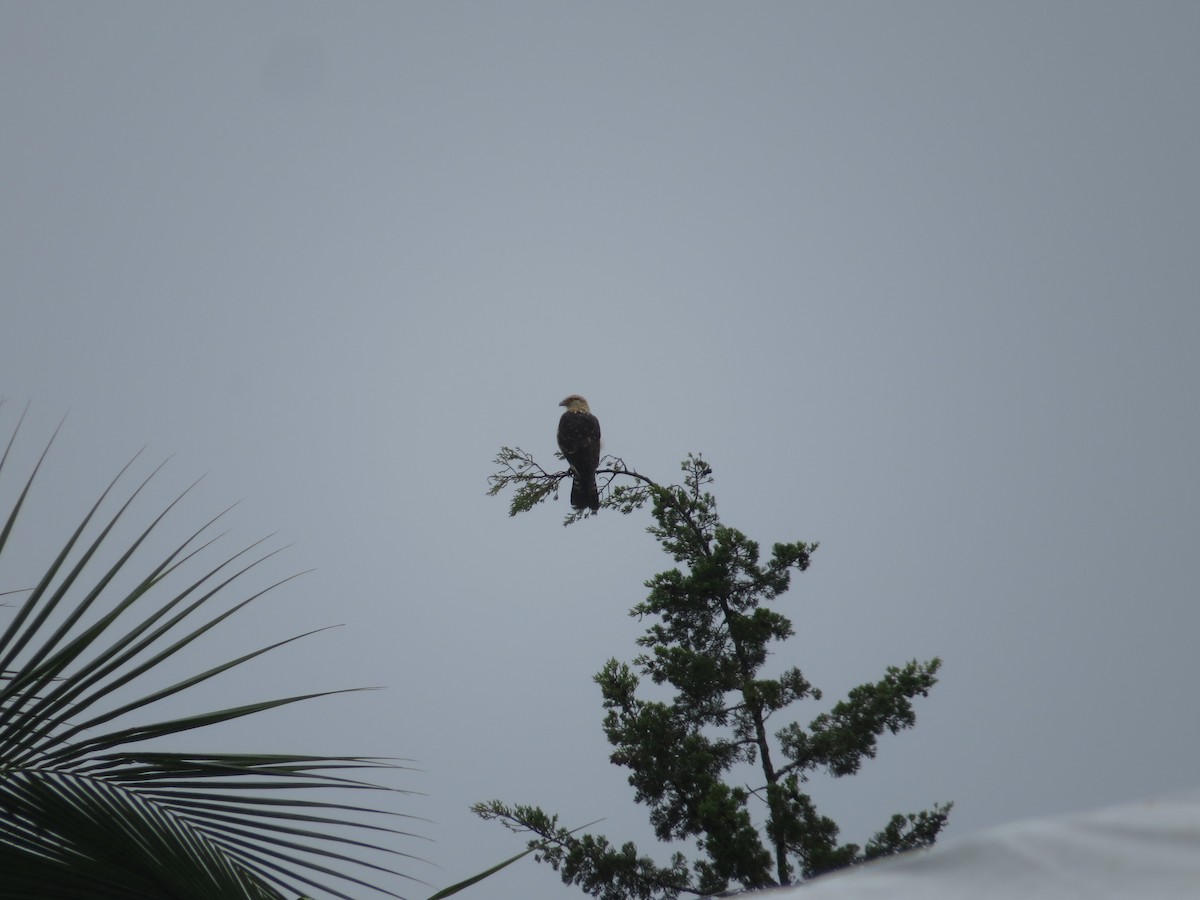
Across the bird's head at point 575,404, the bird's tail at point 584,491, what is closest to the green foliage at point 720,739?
the bird's tail at point 584,491

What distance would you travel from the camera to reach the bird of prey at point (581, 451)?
7.70 metres

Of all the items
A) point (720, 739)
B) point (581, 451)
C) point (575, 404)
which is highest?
point (575, 404)

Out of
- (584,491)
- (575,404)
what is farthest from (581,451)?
(575,404)

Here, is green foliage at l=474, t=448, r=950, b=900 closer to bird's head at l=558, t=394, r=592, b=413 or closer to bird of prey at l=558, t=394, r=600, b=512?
bird of prey at l=558, t=394, r=600, b=512

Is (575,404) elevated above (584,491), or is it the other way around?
(575,404)

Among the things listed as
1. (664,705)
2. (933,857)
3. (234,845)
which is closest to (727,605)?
(664,705)

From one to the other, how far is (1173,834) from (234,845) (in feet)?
5.74

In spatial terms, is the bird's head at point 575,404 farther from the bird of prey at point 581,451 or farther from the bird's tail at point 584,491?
the bird's tail at point 584,491

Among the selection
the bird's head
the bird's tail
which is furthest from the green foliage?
the bird's head

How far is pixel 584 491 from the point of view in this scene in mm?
7754

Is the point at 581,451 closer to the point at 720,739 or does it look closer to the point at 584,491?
the point at 584,491

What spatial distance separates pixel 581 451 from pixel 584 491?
0.95 m

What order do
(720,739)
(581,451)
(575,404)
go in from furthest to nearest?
(575,404) < (581,451) < (720,739)

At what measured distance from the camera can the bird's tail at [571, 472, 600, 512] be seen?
764cm
